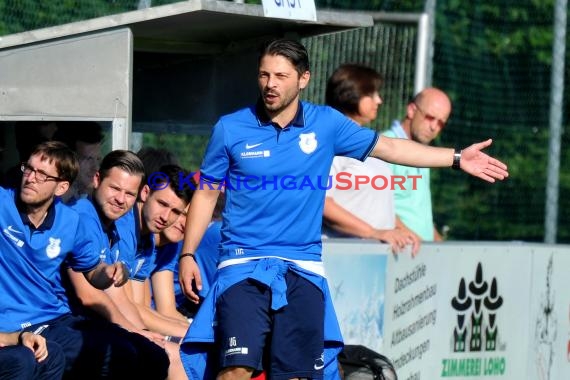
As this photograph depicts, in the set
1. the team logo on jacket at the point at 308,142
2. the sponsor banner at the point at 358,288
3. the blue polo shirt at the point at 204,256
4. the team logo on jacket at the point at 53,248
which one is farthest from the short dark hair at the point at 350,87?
the team logo on jacket at the point at 53,248

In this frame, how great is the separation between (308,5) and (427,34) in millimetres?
3947

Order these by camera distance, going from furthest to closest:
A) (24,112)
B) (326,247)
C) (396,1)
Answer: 1. (396,1)
2. (326,247)
3. (24,112)

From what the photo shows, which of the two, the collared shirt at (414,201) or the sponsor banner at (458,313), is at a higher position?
the collared shirt at (414,201)

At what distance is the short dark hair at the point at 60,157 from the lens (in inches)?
232

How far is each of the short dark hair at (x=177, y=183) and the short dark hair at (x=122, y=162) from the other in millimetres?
482

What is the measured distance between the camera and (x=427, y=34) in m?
10.7

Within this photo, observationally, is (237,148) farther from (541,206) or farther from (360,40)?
(541,206)

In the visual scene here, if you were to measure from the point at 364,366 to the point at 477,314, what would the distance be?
5.73 feet

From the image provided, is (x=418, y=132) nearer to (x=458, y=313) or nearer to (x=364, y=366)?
(x=458, y=313)

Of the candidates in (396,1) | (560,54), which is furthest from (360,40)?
(560,54)

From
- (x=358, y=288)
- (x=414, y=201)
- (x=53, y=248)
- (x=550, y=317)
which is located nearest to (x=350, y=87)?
(x=414, y=201)

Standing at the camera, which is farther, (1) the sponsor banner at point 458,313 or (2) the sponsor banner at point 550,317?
(2) the sponsor banner at point 550,317

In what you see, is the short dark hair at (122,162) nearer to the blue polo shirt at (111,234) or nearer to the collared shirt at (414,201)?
the blue polo shirt at (111,234)

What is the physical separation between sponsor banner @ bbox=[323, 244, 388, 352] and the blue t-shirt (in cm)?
193
